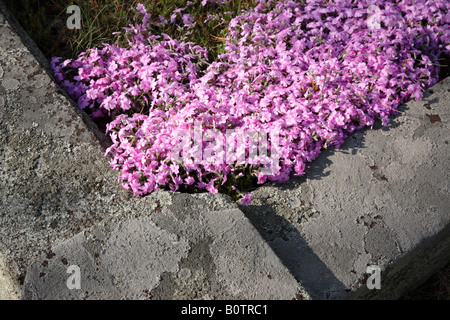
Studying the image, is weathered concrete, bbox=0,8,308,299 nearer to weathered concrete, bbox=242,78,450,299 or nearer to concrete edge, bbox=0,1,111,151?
concrete edge, bbox=0,1,111,151

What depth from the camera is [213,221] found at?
2.27 meters

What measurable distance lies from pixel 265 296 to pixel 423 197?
1183 millimetres

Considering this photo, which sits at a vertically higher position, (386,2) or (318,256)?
(386,2)

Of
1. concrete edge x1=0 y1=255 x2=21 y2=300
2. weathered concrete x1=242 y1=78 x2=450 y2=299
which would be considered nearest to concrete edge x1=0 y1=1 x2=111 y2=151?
concrete edge x1=0 y1=255 x2=21 y2=300

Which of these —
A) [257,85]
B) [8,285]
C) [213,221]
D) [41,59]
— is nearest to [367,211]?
[213,221]

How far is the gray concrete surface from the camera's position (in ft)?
6.90

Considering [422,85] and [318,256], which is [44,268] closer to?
[318,256]

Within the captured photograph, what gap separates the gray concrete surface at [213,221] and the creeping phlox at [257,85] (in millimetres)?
168

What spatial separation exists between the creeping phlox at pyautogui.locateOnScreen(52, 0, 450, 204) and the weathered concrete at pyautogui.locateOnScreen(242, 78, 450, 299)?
0.15 meters

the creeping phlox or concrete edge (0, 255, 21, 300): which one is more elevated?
the creeping phlox

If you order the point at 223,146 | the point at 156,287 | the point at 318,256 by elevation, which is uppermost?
the point at 223,146

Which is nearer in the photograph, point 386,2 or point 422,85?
point 422,85

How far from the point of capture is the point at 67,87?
3215mm

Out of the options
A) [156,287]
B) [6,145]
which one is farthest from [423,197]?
[6,145]
